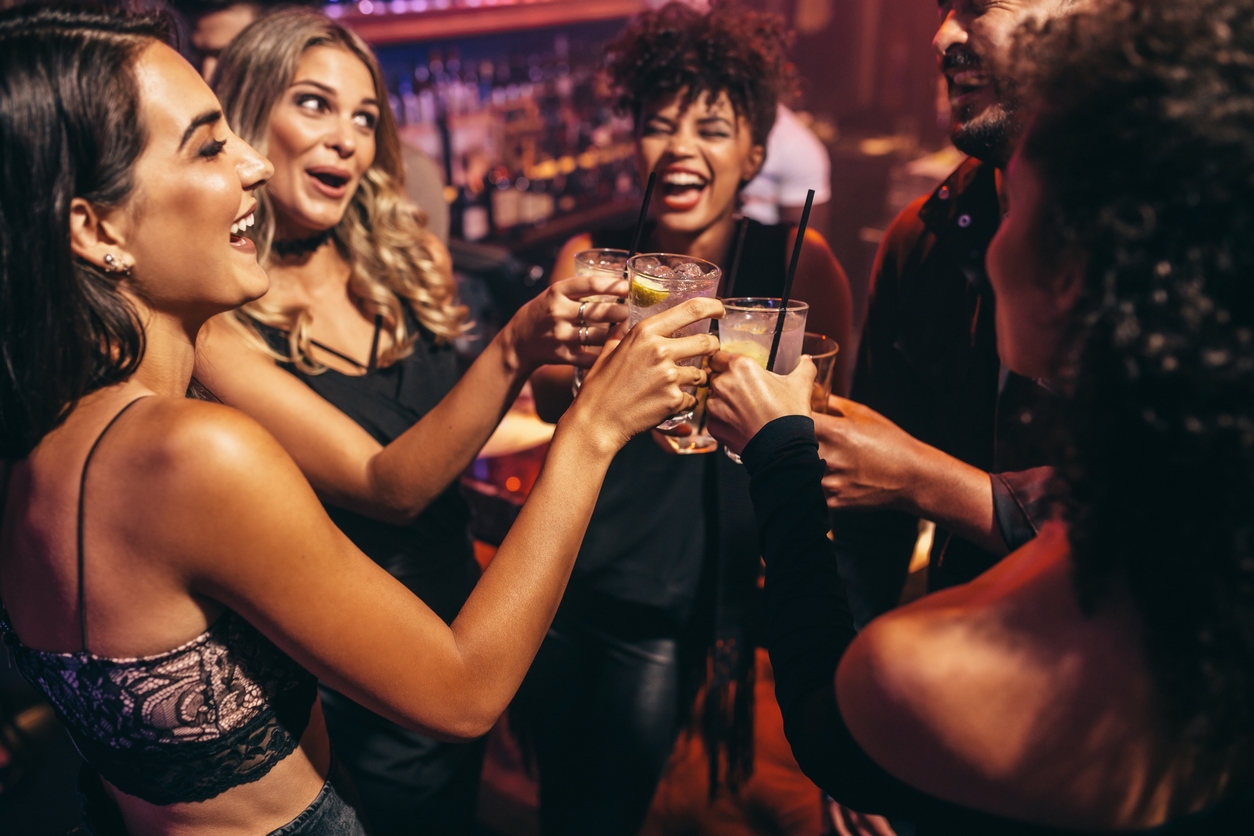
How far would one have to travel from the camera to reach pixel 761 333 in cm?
144

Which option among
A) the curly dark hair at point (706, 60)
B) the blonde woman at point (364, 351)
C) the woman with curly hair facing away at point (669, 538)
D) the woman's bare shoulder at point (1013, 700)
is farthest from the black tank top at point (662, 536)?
the woman's bare shoulder at point (1013, 700)

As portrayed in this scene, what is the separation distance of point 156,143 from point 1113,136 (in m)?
1.14

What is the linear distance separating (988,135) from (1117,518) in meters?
1.05

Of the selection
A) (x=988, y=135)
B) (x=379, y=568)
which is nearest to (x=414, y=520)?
(x=379, y=568)

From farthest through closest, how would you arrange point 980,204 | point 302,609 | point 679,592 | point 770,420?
point 679,592 → point 980,204 → point 770,420 → point 302,609

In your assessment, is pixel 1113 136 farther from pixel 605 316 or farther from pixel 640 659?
pixel 640 659

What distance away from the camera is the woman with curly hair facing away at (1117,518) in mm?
723

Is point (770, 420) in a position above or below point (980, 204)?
below

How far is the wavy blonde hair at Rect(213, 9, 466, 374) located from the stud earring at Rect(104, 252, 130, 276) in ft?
2.46

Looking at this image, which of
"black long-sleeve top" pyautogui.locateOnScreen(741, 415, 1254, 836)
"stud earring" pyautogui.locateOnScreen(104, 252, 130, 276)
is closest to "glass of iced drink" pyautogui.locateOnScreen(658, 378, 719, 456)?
"black long-sleeve top" pyautogui.locateOnScreen(741, 415, 1254, 836)

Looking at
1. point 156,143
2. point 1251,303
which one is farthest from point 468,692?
point 1251,303

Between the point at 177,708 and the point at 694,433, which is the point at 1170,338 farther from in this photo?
the point at 177,708

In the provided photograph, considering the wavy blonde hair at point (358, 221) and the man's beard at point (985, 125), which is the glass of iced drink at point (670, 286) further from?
the wavy blonde hair at point (358, 221)

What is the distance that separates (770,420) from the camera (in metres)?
1.25
